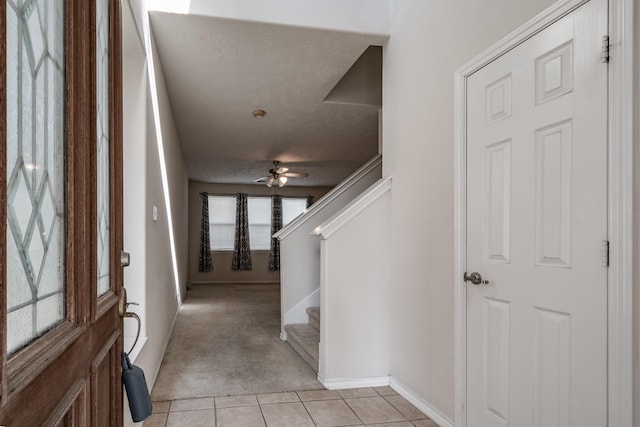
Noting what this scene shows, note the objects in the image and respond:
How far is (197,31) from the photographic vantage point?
297 cm

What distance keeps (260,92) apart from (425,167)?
213 cm

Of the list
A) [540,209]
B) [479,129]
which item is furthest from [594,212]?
[479,129]

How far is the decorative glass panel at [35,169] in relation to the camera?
A: 669mm

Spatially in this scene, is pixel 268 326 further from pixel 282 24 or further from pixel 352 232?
pixel 282 24

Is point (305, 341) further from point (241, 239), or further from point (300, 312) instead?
point (241, 239)

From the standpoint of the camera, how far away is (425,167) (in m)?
2.62

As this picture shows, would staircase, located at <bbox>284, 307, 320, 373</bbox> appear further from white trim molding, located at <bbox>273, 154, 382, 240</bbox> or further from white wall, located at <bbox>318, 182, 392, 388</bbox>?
white trim molding, located at <bbox>273, 154, 382, 240</bbox>

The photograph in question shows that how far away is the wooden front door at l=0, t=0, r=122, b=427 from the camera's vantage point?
65 centimetres

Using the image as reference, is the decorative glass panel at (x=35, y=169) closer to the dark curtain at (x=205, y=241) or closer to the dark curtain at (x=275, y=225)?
the dark curtain at (x=205, y=241)

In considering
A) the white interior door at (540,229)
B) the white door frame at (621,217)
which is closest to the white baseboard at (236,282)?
the white interior door at (540,229)

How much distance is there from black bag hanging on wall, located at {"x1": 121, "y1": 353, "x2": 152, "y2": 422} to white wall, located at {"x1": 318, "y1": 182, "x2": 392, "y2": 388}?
169 centimetres

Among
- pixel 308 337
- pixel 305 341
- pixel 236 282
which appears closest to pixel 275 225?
pixel 236 282

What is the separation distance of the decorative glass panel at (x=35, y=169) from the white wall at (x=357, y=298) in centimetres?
225

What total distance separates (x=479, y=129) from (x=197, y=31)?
6.62ft
